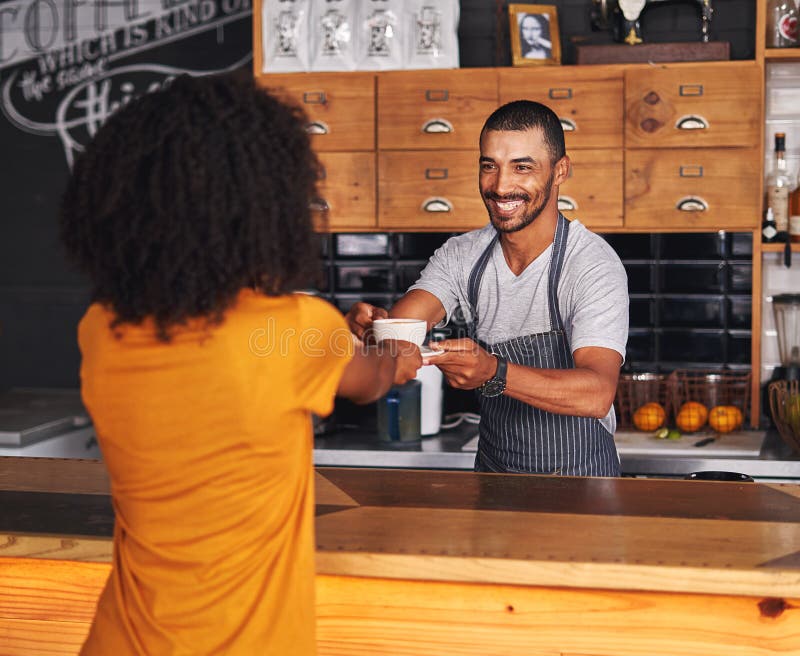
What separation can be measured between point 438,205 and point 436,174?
0.12 metres

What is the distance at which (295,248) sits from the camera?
133 centimetres

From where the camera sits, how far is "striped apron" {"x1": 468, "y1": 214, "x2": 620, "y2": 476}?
2643 mm

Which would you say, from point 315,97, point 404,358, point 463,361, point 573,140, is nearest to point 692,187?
point 573,140

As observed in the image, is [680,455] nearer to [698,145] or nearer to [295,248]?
[698,145]

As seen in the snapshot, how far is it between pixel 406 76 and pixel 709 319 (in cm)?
152

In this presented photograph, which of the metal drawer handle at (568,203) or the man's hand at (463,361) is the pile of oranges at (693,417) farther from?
the man's hand at (463,361)

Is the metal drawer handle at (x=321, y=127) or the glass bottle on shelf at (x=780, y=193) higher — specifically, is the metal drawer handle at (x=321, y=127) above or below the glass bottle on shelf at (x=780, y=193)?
above

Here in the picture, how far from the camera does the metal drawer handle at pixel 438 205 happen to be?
3861mm

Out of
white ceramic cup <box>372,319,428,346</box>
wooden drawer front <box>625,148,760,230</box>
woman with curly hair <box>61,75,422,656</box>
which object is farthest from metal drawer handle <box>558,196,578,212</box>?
woman with curly hair <box>61,75,422,656</box>

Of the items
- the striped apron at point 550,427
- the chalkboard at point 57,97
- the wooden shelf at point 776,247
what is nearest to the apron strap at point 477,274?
the striped apron at point 550,427

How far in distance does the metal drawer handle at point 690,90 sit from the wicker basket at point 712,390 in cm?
104

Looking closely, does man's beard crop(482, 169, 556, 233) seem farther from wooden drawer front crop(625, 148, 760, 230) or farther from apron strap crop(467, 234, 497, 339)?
wooden drawer front crop(625, 148, 760, 230)

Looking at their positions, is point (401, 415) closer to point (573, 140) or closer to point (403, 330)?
point (573, 140)

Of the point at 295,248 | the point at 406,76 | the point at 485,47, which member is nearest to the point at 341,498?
the point at 295,248
